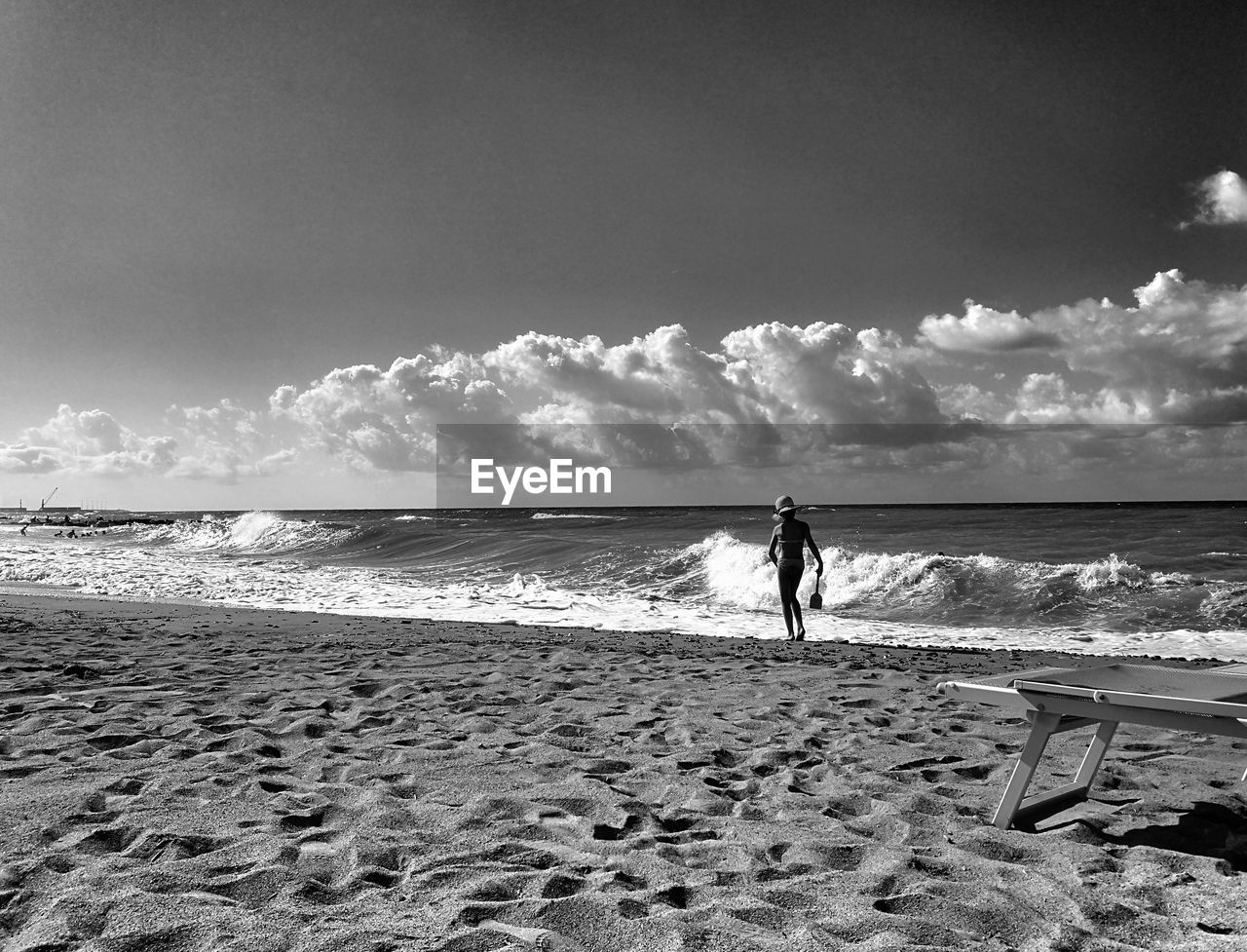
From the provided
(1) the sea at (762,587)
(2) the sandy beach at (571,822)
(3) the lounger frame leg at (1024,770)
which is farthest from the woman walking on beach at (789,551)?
(3) the lounger frame leg at (1024,770)

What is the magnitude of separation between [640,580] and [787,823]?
14.9m

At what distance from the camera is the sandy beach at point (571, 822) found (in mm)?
2766

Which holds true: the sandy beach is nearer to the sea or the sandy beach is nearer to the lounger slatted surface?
the lounger slatted surface

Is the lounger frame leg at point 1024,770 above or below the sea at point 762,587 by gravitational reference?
above

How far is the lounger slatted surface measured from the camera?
10.8ft

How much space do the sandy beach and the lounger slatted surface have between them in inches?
5.4

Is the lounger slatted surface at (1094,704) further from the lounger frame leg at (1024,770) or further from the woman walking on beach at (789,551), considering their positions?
the woman walking on beach at (789,551)

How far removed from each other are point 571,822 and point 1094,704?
2.39 m

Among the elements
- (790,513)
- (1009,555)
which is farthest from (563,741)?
(1009,555)

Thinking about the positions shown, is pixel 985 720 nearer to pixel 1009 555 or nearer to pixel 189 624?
pixel 189 624

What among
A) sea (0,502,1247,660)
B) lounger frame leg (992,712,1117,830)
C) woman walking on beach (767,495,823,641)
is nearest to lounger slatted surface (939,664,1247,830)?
lounger frame leg (992,712,1117,830)

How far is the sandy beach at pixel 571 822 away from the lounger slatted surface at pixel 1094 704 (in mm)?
137

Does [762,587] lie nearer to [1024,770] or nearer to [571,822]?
[1024,770]

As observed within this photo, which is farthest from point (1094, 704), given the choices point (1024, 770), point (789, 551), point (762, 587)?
point (762, 587)
